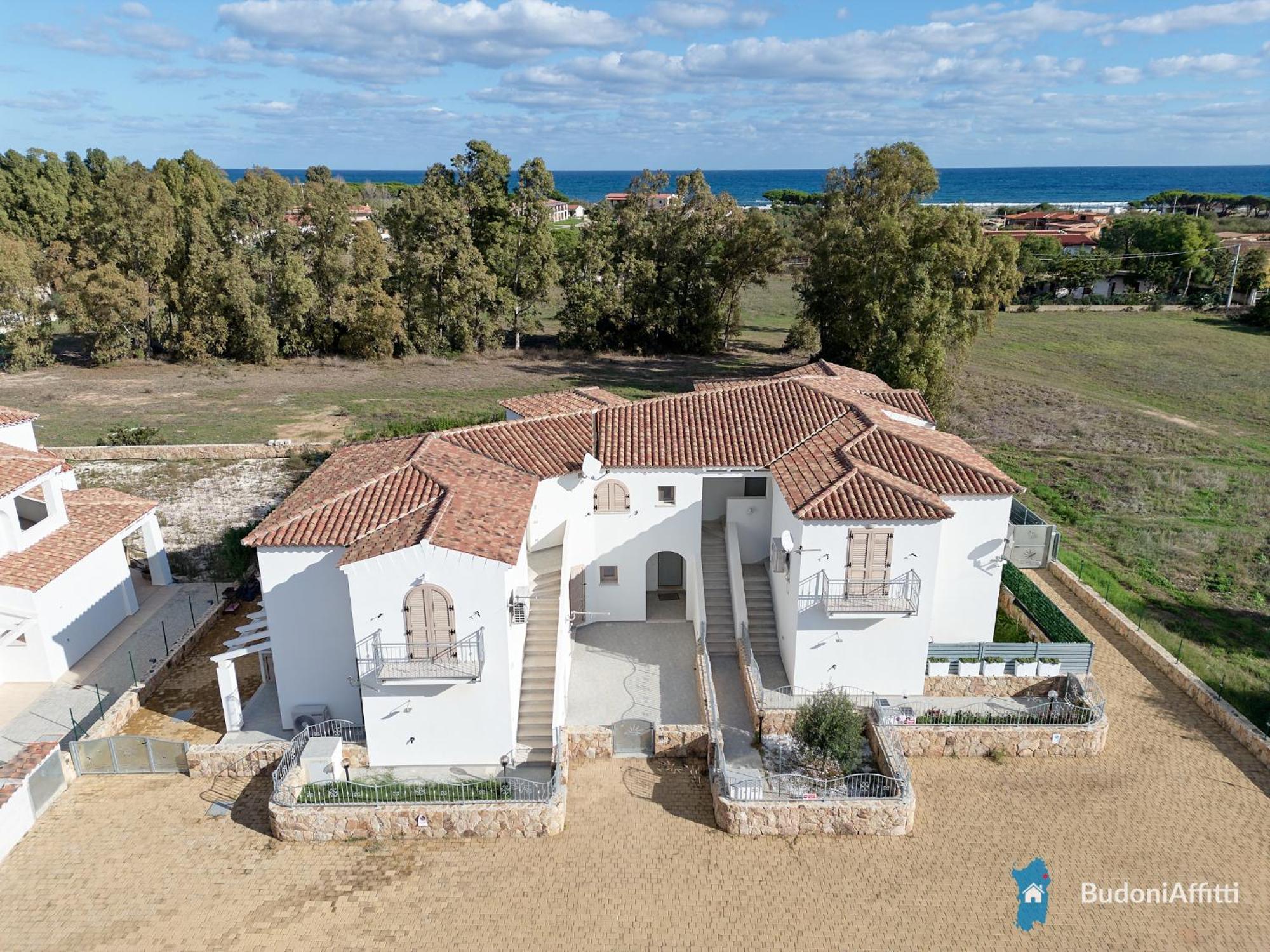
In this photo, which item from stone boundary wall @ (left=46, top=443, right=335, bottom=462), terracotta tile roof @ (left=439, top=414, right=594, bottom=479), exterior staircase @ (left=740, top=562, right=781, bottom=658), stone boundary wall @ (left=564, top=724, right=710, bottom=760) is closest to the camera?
stone boundary wall @ (left=564, top=724, right=710, bottom=760)

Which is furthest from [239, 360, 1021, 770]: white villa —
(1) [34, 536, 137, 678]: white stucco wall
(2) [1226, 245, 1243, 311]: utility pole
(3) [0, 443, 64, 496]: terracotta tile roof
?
A: (2) [1226, 245, 1243, 311]: utility pole

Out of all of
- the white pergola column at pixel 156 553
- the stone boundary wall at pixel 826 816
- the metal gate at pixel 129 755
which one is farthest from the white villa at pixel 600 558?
the white pergola column at pixel 156 553

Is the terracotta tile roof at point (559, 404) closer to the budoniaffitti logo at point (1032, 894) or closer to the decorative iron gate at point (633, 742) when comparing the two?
the decorative iron gate at point (633, 742)

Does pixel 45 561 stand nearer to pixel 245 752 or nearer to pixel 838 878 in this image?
pixel 245 752

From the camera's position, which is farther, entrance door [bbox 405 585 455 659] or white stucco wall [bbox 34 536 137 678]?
white stucco wall [bbox 34 536 137 678]

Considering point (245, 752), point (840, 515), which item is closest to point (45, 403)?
point (245, 752)

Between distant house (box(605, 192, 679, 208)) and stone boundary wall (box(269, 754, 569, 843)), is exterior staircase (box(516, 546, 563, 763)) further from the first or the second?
distant house (box(605, 192, 679, 208))
